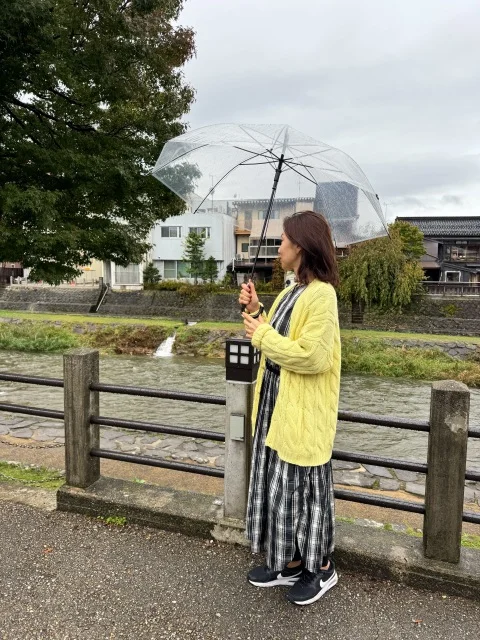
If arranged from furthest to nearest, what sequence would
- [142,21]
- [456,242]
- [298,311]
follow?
1. [456,242]
2. [142,21]
3. [298,311]

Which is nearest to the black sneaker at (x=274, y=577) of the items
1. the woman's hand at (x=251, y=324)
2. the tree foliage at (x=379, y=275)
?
the woman's hand at (x=251, y=324)

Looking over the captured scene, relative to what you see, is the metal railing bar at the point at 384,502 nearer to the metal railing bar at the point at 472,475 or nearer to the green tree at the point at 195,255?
the metal railing bar at the point at 472,475

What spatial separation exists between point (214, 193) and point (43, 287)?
31749mm

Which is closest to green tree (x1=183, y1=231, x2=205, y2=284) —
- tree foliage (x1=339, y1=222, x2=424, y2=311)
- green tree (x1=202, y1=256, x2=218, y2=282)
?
green tree (x1=202, y1=256, x2=218, y2=282)

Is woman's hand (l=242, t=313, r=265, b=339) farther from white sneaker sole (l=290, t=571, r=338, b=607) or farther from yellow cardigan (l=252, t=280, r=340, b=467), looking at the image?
white sneaker sole (l=290, t=571, r=338, b=607)

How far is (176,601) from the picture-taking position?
2.22 m

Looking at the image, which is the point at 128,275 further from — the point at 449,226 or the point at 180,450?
the point at 180,450

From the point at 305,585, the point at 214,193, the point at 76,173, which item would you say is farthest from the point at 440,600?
the point at 76,173

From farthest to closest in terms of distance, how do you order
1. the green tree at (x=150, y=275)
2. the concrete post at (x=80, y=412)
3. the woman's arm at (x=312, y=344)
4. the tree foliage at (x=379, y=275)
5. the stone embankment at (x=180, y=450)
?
the green tree at (x=150, y=275)
the tree foliage at (x=379, y=275)
the stone embankment at (x=180, y=450)
the concrete post at (x=80, y=412)
the woman's arm at (x=312, y=344)

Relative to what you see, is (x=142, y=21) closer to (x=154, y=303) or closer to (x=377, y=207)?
(x=377, y=207)

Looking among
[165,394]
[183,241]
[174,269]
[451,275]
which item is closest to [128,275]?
[174,269]

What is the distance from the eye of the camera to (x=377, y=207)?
10.5ft

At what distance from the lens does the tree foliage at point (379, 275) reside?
73.2 feet

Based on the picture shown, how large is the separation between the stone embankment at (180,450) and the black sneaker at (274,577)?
2.33 metres
